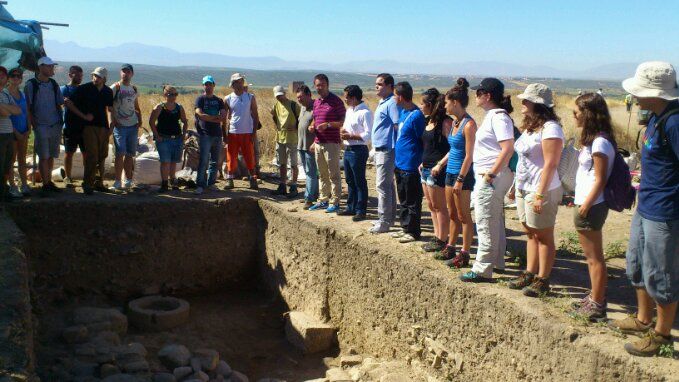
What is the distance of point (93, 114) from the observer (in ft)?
30.8

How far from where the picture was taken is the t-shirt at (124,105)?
9.71 meters

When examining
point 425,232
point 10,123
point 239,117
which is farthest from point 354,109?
point 10,123

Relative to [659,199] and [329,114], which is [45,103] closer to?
[329,114]

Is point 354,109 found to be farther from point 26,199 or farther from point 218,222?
point 26,199

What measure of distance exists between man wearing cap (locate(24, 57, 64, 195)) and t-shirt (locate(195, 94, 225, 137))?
6.38 feet

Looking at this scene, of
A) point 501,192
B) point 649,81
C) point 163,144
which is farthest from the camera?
point 163,144

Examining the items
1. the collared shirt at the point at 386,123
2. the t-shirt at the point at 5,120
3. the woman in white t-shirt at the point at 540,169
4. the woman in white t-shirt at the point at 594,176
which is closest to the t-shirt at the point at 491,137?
the woman in white t-shirt at the point at 540,169

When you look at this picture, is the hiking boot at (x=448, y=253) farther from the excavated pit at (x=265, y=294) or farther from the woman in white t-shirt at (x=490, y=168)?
the woman in white t-shirt at (x=490, y=168)

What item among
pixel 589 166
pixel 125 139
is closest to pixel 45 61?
pixel 125 139

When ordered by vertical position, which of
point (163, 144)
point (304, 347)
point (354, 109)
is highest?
point (354, 109)

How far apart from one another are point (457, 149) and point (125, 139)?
5.63m

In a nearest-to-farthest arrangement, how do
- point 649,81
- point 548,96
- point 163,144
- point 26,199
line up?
point 649,81
point 548,96
point 26,199
point 163,144

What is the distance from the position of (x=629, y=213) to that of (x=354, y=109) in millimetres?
4737

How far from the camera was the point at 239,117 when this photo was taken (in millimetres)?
10102
